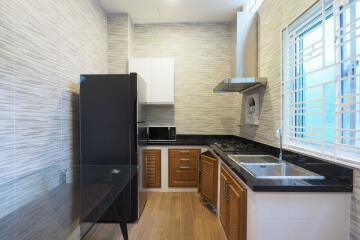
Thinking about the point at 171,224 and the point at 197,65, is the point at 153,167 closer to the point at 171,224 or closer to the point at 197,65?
the point at 171,224

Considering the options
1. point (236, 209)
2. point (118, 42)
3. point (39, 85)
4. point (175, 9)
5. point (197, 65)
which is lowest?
point (236, 209)

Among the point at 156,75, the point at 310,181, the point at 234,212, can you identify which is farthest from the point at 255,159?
the point at 156,75

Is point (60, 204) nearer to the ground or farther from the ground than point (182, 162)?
farther from the ground

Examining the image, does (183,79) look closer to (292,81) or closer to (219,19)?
(219,19)

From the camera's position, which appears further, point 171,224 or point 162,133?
point 162,133

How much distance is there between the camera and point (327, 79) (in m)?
1.61

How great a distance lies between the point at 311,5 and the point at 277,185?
4.58 ft

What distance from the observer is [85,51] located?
9.18 ft

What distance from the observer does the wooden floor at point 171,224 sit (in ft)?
7.63

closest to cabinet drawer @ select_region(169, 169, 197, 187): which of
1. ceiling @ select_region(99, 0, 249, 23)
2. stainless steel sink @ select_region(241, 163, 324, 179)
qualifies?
stainless steel sink @ select_region(241, 163, 324, 179)

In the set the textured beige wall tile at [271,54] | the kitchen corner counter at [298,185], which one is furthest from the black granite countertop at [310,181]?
the textured beige wall tile at [271,54]

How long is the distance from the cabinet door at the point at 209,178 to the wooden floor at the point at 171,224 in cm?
22

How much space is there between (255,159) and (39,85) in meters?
2.13

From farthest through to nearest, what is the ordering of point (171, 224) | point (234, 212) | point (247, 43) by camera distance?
point (247, 43)
point (171, 224)
point (234, 212)
